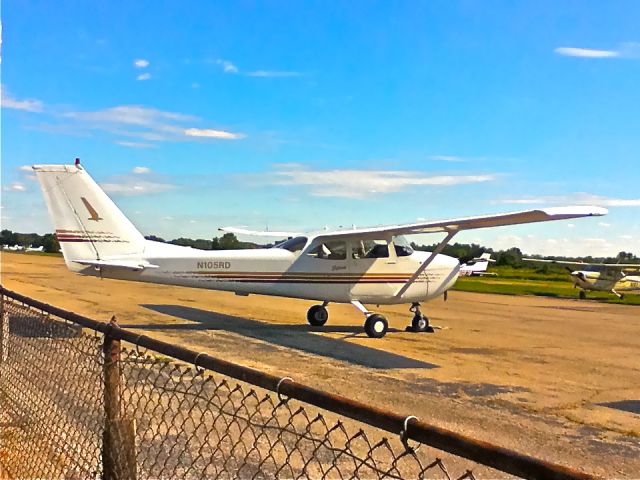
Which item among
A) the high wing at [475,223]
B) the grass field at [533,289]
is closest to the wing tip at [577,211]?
the high wing at [475,223]

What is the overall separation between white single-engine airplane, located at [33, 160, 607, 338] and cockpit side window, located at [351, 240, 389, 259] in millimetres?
25

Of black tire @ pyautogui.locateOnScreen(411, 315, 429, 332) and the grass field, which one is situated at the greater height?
black tire @ pyautogui.locateOnScreen(411, 315, 429, 332)

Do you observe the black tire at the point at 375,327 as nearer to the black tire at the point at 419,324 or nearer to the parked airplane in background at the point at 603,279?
the black tire at the point at 419,324

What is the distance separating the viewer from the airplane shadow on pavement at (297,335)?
10.9m

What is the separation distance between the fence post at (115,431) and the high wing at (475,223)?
29.8 feet

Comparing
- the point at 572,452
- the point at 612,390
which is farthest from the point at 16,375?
the point at 612,390

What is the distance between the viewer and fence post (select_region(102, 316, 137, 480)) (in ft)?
10.5

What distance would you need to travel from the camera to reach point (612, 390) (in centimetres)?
918

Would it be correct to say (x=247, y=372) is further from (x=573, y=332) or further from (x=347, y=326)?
(x=573, y=332)

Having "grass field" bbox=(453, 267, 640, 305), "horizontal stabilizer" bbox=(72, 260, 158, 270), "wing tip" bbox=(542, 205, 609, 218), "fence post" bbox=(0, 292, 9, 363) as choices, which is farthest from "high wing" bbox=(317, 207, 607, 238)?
"grass field" bbox=(453, 267, 640, 305)

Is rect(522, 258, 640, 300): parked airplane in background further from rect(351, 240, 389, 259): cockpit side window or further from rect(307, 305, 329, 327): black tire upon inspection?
rect(307, 305, 329, 327): black tire

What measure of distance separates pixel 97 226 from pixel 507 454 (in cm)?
1308

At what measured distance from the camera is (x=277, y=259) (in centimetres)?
1459

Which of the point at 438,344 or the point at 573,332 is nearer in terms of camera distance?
the point at 438,344
